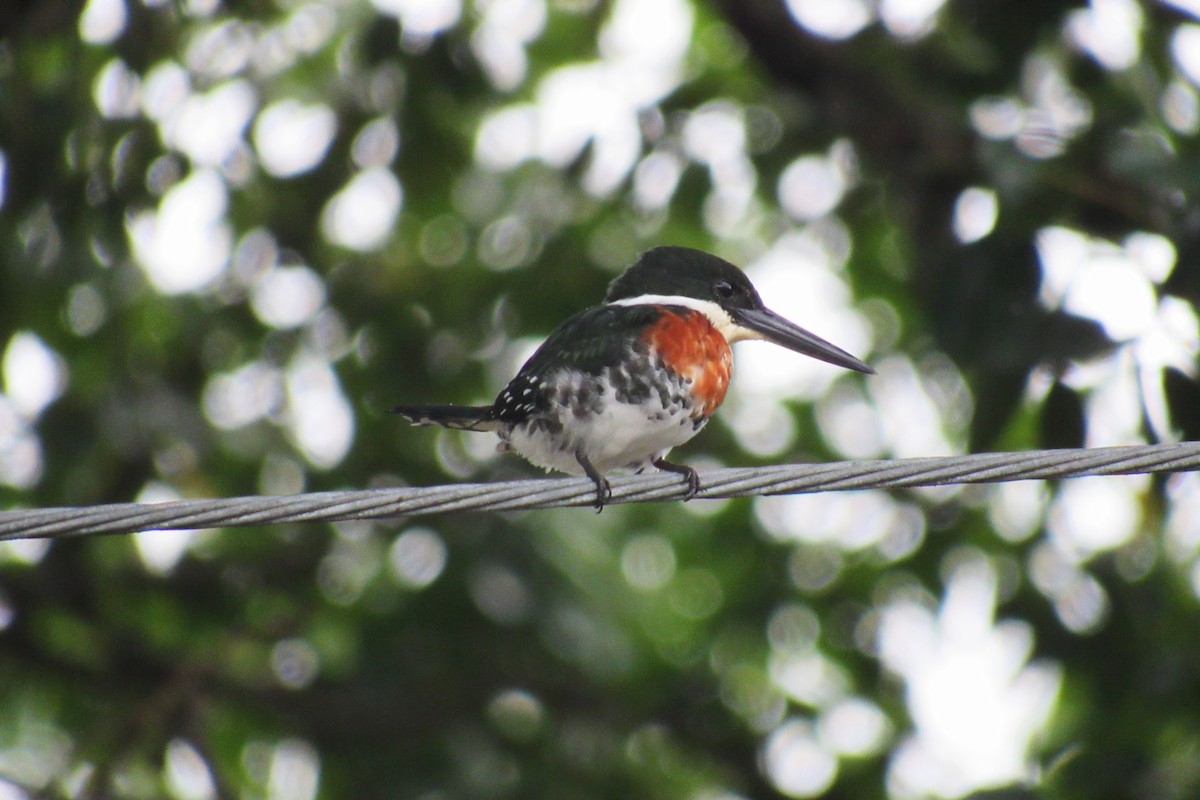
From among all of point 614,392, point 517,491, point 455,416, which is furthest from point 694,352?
point 517,491

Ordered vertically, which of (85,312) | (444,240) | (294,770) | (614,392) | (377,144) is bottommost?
(294,770)

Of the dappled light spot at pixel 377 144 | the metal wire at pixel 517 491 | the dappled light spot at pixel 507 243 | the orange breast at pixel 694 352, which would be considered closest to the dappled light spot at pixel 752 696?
the dappled light spot at pixel 507 243

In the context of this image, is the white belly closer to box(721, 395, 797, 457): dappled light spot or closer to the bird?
the bird

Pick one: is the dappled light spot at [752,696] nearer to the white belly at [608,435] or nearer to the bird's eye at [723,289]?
the bird's eye at [723,289]

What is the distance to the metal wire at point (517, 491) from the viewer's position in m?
1.99

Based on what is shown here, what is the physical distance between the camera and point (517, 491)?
2.14 meters

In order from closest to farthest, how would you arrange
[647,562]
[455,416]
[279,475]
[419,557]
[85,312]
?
1. [455,416]
2. [419,557]
3. [85,312]
4. [279,475]
5. [647,562]

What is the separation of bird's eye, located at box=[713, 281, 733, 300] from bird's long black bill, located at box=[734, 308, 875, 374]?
0.20 ft

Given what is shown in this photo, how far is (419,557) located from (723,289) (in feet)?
4.05

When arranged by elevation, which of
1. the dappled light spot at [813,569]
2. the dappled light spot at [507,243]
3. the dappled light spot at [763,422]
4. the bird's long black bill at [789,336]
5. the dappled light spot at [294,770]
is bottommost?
the dappled light spot at [294,770]

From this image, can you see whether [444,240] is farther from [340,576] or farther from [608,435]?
[608,435]

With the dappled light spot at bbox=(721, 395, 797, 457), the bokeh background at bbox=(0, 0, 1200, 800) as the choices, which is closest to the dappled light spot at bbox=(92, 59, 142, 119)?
the bokeh background at bbox=(0, 0, 1200, 800)

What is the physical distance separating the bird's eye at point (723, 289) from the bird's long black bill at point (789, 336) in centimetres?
6

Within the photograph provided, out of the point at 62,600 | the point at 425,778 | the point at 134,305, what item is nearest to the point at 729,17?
the point at 134,305
